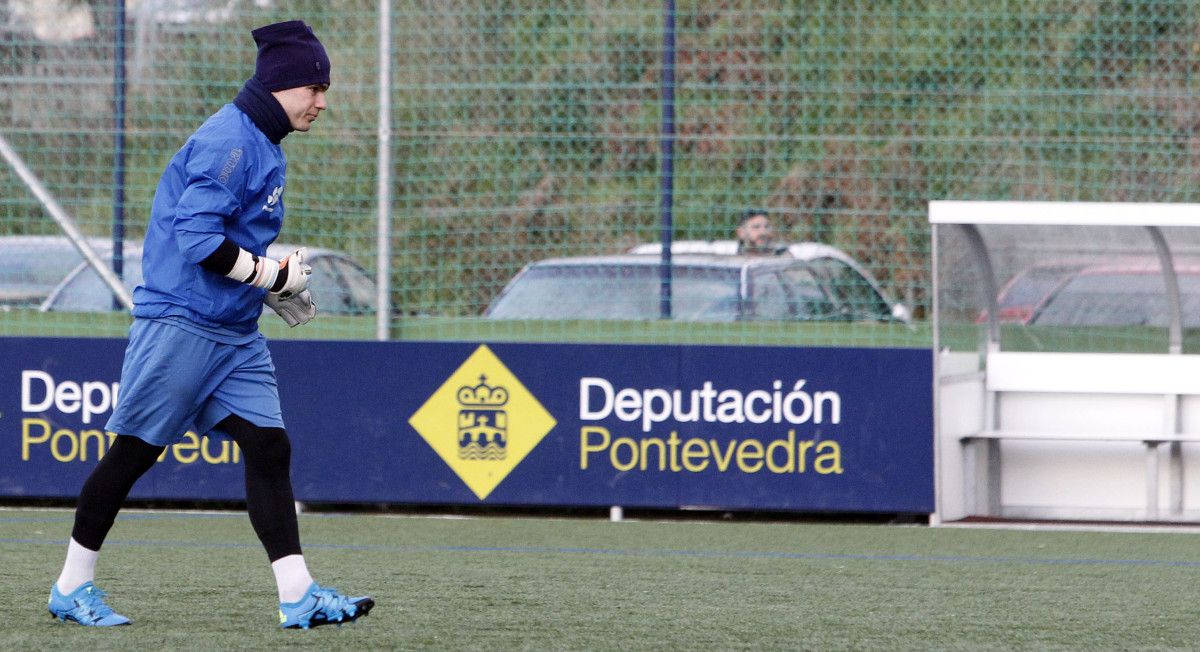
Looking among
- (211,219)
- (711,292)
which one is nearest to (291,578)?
(211,219)

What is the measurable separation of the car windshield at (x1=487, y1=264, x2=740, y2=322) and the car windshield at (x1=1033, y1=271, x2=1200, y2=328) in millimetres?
1699

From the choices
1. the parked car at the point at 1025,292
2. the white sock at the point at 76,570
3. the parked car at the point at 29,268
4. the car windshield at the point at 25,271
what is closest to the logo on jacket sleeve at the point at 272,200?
the white sock at the point at 76,570

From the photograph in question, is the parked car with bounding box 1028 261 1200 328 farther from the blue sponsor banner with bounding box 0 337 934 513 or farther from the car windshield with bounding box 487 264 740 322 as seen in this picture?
the car windshield with bounding box 487 264 740 322

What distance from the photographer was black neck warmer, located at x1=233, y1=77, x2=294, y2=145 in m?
4.92

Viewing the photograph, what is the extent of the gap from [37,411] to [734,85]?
4.06 m

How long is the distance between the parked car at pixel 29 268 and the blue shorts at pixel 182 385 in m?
5.32

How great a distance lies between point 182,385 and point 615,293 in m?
4.91

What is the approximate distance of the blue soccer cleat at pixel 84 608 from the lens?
196 inches

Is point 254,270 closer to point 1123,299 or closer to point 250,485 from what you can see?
point 250,485

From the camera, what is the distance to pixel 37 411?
8.95 metres

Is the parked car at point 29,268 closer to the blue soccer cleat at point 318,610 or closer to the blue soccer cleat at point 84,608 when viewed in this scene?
the blue soccer cleat at point 84,608

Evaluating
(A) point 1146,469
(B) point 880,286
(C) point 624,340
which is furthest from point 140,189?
(A) point 1146,469

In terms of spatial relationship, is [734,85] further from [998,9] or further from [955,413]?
[955,413]

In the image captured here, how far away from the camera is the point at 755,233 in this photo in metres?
10.1
